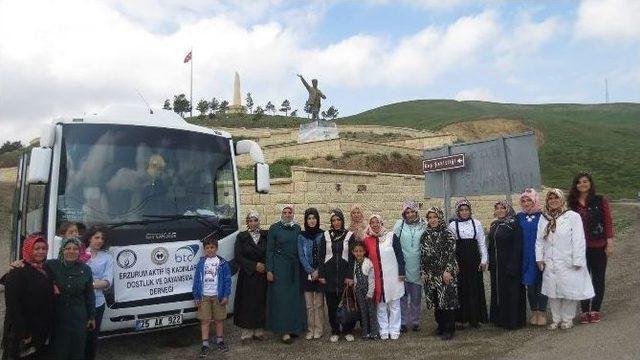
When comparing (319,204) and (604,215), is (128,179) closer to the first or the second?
(604,215)

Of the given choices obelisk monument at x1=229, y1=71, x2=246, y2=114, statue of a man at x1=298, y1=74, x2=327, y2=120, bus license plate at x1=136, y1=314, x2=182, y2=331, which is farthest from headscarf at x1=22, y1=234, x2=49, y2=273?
obelisk monument at x1=229, y1=71, x2=246, y2=114

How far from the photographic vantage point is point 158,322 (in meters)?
5.59

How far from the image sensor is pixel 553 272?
5969mm

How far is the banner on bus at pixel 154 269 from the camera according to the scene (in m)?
5.48

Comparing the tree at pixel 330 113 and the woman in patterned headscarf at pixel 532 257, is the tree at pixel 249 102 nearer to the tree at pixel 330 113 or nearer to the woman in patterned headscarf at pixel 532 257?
the tree at pixel 330 113

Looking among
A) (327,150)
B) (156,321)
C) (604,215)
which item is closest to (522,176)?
(604,215)

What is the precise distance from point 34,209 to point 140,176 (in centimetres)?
135

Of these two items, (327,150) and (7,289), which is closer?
(7,289)

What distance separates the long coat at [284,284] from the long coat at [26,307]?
2575 millimetres

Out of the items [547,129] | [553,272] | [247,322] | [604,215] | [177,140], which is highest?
[547,129]

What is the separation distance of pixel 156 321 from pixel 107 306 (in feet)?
1.73

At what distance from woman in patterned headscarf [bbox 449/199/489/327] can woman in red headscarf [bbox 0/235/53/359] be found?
4464 millimetres

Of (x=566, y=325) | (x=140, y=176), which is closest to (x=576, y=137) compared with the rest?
(x=566, y=325)

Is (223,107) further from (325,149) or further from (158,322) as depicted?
(158,322)
